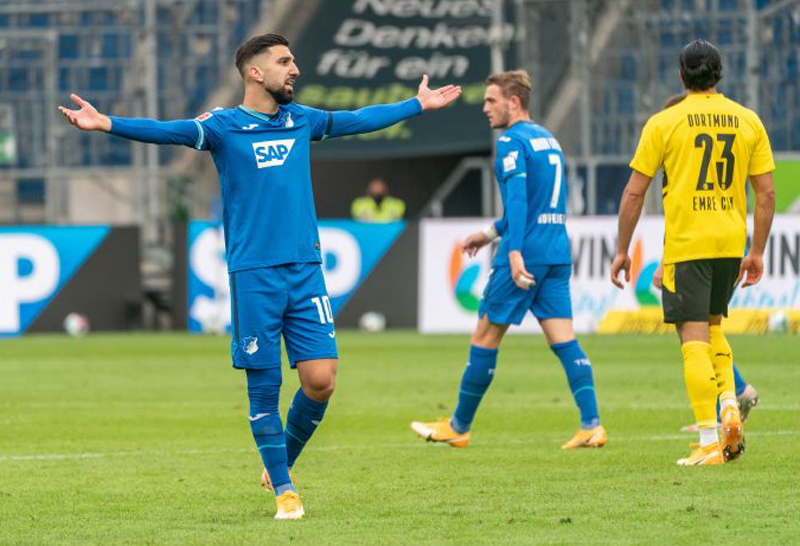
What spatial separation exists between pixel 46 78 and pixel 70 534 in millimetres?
22089

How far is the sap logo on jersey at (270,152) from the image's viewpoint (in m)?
7.14

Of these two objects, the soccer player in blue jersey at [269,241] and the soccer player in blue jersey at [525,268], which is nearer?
the soccer player in blue jersey at [269,241]

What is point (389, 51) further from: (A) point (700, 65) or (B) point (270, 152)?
(B) point (270, 152)

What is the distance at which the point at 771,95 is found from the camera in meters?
25.0

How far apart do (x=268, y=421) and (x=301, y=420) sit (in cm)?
39

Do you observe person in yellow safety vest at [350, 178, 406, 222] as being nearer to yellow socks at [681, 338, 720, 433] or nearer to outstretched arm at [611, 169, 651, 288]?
outstretched arm at [611, 169, 651, 288]

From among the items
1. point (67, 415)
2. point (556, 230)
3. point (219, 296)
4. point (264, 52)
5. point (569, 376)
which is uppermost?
point (264, 52)

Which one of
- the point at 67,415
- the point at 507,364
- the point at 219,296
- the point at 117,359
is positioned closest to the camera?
the point at 67,415

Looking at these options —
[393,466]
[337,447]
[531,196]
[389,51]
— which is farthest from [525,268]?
[389,51]

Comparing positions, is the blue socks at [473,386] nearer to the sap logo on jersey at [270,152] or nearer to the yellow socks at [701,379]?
the yellow socks at [701,379]

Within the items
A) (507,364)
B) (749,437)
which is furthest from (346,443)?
(507,364)

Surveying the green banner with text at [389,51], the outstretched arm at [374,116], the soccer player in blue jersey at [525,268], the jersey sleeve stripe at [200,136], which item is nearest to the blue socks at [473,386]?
the soccer player in blue jersey at [525,268]

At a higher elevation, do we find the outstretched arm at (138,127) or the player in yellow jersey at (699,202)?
the outstretched arm at (138,127)

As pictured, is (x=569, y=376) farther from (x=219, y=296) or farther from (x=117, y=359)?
(x=219, y=296)
